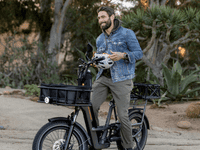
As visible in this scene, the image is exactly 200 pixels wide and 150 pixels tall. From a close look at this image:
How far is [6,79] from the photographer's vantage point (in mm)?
10445

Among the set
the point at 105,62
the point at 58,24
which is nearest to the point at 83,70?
the point at 105,62

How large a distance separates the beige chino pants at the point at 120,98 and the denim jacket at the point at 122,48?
0.09 metres

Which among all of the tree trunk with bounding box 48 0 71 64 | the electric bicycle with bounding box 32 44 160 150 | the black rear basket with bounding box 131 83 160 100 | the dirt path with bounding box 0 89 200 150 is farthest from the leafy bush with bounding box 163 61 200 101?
the tree trunk with bounding box 48 0 71 64

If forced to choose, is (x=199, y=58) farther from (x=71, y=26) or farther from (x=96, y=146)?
(x=96, y=146)

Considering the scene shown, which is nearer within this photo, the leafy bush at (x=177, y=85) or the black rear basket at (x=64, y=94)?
the black rear basket at (x=64, y=94)

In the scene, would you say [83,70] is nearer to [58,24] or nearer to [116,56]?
[116,56]

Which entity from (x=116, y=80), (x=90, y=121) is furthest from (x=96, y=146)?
(x=116, y=80)

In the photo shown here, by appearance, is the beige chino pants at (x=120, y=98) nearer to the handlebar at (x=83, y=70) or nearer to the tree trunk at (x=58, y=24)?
the handlebar at (x=83, y=70)

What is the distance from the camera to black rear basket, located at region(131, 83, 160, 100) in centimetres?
360

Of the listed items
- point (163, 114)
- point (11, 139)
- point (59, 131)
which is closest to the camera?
point (59, 131)

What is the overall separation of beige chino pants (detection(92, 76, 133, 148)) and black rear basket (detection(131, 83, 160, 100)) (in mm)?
492

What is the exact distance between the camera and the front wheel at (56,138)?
2543 mm

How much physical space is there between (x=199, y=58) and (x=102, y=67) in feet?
49.8

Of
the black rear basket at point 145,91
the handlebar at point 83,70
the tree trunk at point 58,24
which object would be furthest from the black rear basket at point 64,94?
the tree trunk at point 58,24
